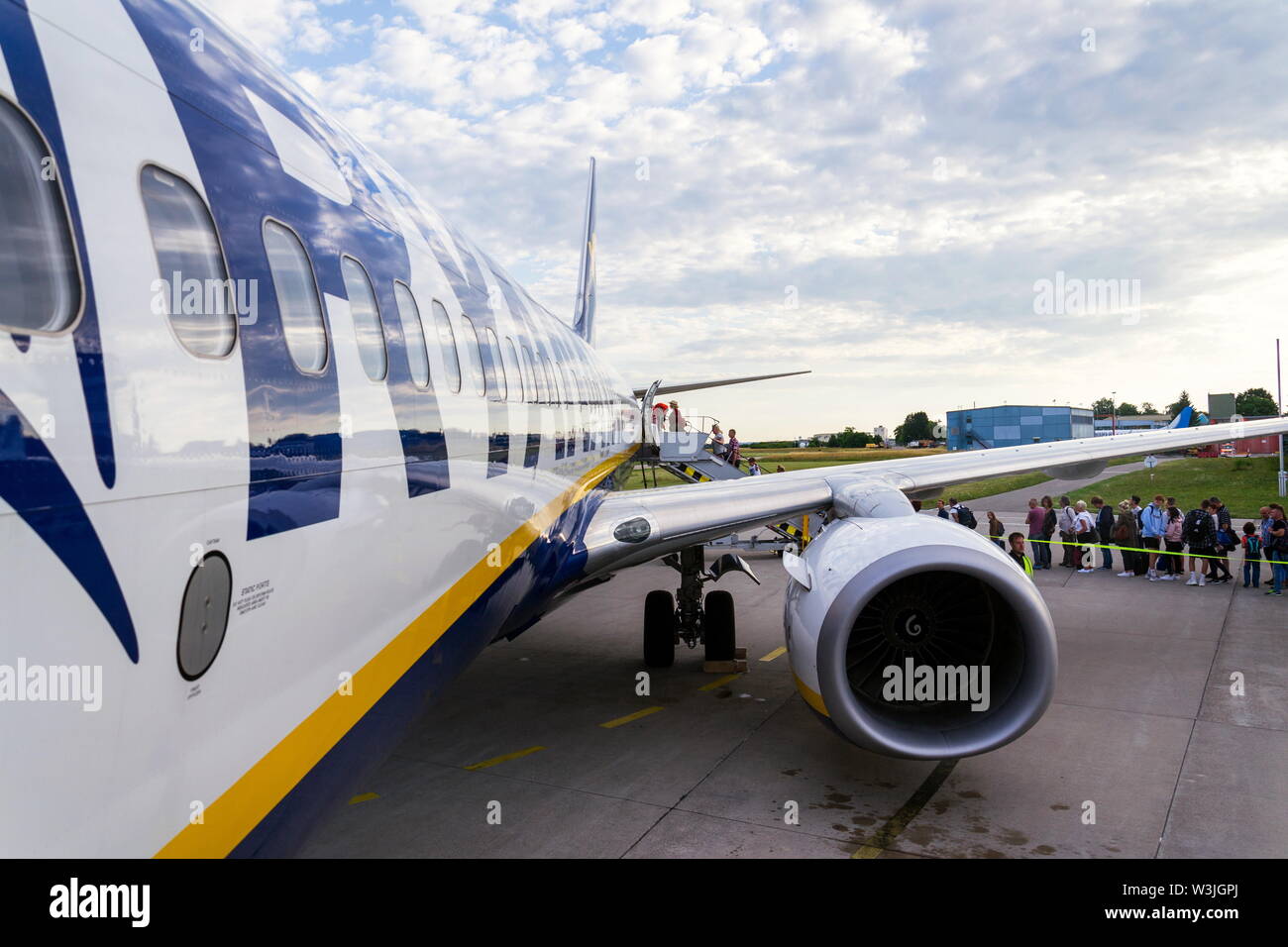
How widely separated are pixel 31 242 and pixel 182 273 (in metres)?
0.52

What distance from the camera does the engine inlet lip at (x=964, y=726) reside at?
232 inches

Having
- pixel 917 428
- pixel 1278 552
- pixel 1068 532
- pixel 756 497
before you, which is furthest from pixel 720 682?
pixel 917 428

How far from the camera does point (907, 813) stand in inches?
249

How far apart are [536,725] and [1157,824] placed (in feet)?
16.5

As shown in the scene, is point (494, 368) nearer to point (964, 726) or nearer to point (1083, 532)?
point (964, 726)

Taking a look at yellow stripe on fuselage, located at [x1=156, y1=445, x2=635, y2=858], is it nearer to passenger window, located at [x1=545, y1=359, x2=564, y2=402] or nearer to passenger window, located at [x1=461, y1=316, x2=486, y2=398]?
passenger window, located at [x1=461, y1=316, x2=486, y2=398]

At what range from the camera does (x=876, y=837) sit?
593cm

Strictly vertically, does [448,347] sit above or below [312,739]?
above

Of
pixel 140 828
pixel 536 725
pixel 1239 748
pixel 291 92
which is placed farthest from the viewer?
pixel 536 725

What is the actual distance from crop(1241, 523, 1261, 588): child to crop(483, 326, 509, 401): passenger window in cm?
1492

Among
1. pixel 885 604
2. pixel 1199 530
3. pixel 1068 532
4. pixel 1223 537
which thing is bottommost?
pixel 1068 532

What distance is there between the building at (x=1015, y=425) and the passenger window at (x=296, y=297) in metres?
50.1
